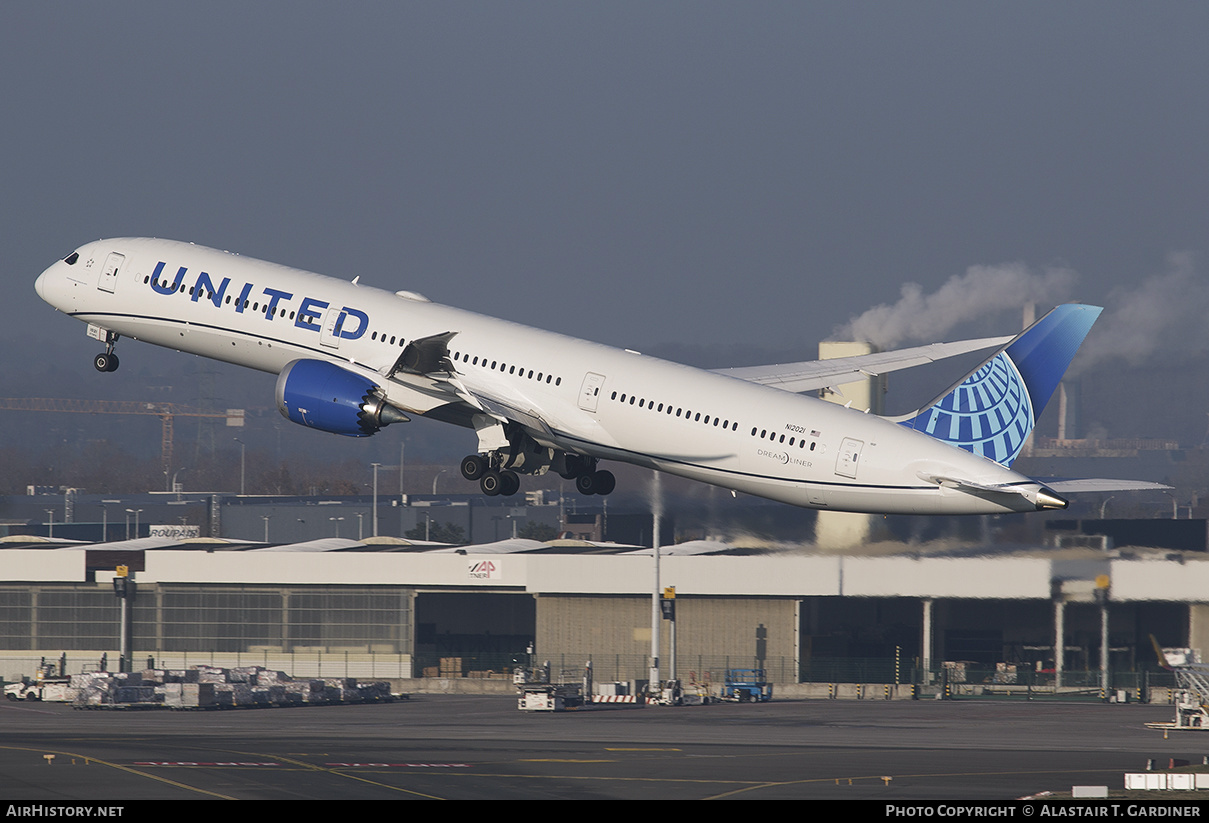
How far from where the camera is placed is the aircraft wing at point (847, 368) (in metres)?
57.2

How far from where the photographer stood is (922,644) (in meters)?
88.2

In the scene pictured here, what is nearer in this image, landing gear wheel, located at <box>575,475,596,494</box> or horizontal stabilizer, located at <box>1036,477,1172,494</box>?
horizontal stabilizer, located at <box>1036,477,1172,494</box>

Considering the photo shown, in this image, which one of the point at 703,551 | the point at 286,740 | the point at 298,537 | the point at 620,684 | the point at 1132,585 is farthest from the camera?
the point at 298,537

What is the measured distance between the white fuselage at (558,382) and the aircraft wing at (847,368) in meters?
6.68

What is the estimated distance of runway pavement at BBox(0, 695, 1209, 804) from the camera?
1813 inches

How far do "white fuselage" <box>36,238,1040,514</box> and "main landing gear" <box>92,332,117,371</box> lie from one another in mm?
918

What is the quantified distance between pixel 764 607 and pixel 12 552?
49.6 meters

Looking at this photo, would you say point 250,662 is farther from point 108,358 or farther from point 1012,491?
point 1012,491

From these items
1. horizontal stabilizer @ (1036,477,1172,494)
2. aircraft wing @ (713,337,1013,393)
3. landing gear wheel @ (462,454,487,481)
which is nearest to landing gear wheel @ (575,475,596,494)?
landing gear wheel @ (462,454,487,481)

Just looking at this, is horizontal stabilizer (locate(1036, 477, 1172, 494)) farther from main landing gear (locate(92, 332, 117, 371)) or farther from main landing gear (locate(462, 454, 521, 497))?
main landing gear (locate(92, 332, 117, 371))

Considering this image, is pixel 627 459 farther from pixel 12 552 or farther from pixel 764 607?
pixel 12 552

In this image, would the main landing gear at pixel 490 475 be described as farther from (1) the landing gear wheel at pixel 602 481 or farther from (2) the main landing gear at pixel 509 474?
(1) the landing gear wheel at pixel 602 481

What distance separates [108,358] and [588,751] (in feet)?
75.0

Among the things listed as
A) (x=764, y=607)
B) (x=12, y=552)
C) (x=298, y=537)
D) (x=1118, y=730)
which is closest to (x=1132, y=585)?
(x=1118, y=730)
